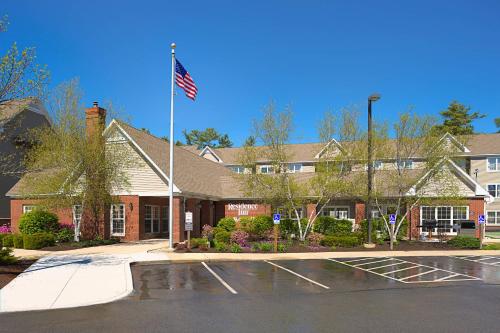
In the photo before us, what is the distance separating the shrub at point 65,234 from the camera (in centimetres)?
2392

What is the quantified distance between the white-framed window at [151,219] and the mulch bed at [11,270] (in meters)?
10.4

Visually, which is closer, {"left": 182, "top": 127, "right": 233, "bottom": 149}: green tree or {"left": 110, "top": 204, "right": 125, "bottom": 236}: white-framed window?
{"left": 110, "top": 204, "right": 125, "bottom": 236}: white-framed window

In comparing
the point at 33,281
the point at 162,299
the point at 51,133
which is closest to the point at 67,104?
the point at 51,133

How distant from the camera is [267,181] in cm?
2433

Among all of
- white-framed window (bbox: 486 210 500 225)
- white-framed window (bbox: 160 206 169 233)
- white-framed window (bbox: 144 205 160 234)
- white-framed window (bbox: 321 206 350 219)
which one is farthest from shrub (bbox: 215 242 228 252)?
white-framed window (bbox: 486 210 500 225)

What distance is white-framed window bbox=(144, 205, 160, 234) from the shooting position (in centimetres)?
2700

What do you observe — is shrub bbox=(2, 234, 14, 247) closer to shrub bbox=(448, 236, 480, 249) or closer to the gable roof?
the gable roof

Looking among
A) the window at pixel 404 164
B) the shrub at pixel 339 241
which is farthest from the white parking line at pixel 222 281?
Result: the window at pixel 404 164

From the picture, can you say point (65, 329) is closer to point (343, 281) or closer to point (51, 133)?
point (343, 281)

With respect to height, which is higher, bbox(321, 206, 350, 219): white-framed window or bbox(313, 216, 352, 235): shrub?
bbox(321, 206, 350, 219): white-framed window

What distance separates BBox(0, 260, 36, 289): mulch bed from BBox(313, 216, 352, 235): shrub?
53.8 ft

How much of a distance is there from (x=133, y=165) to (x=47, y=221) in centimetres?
563

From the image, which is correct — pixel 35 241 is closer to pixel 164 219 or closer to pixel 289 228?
pixel 164 219

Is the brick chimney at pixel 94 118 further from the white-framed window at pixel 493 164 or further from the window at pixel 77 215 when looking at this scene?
the white-framed window at pixel 493 164
